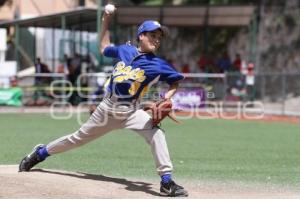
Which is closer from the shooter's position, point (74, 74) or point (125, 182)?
point (125, 182)

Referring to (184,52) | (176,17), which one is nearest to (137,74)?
(176,17)

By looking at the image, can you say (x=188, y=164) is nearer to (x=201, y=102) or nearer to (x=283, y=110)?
(x=201, y=102)

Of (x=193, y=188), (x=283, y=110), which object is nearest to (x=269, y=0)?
(x=283, y=110)

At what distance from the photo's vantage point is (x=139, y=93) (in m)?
8.53

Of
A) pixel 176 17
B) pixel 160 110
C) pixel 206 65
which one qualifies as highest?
pixel 176 17

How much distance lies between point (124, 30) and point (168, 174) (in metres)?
32.0

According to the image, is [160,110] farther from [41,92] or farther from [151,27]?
[41,92]

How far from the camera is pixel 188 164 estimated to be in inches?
460

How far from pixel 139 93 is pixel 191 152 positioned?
5.29m

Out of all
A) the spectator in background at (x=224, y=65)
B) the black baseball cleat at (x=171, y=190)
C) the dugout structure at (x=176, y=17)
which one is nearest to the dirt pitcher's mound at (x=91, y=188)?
the black baseball cleat at (x=171, y=190)

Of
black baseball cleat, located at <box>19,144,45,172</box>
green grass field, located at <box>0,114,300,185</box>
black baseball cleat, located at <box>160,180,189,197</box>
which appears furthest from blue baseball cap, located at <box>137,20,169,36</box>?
green grass field, located at <box>0,114,300,185</box>

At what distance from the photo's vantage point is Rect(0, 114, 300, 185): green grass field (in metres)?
10.6

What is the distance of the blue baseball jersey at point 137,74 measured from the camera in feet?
27.6

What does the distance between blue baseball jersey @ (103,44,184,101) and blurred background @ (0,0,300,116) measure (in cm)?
1648
